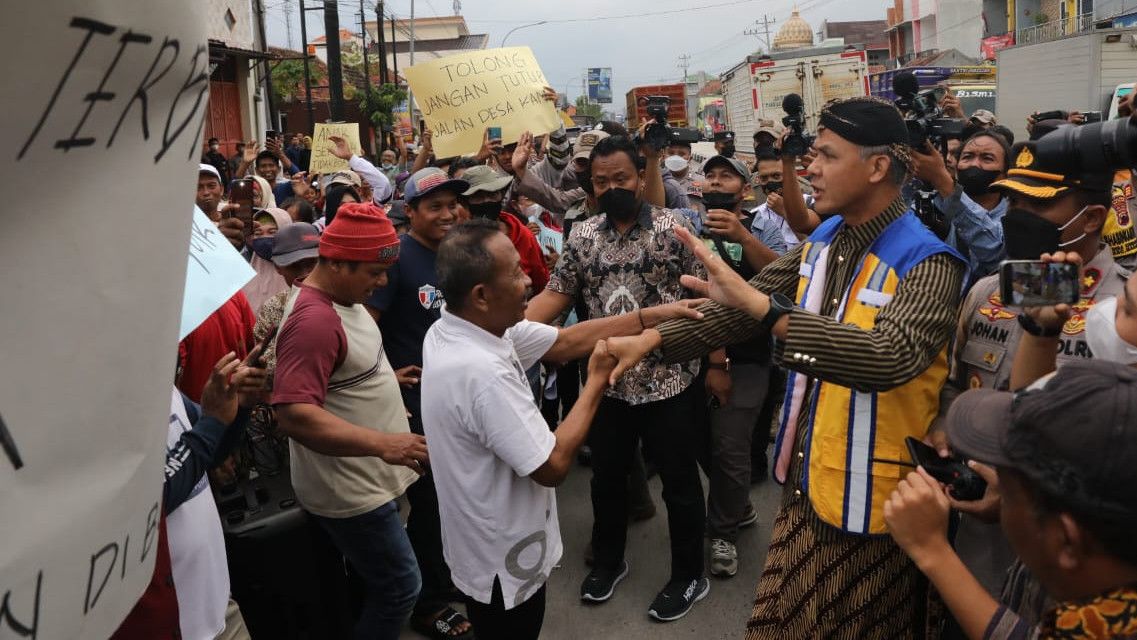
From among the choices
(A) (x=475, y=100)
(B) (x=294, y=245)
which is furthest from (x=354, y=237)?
(A) (x=475, y=100)

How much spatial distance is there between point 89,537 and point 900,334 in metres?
1.89

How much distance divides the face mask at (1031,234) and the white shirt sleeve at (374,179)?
6.36m

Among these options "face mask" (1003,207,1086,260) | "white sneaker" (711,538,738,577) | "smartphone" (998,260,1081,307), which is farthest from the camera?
"white sneaker" (711,538,738,577)

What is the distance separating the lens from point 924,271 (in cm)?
236

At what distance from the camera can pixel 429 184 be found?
4109mm

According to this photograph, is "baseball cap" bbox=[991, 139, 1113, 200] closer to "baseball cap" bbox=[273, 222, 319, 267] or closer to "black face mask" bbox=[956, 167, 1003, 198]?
"black face mask" bbox=[956, 167, 1003, 198]

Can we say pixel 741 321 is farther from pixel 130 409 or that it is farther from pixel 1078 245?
pixel 130 409

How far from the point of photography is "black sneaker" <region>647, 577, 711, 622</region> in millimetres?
3998

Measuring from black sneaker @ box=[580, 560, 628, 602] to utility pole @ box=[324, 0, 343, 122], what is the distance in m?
14.3

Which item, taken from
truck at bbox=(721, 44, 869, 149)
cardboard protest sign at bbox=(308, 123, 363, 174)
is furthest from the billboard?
cardboard protest sign at bbox=(308, 123, 363, 174)

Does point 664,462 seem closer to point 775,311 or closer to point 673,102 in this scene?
point 775,311

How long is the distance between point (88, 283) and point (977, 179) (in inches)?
185

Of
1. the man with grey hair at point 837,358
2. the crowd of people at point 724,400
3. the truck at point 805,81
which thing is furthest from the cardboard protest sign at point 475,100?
the truck at point 805,81

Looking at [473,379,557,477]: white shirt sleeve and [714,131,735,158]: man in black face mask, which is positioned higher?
[714,131,735,158]: man in black face mask
